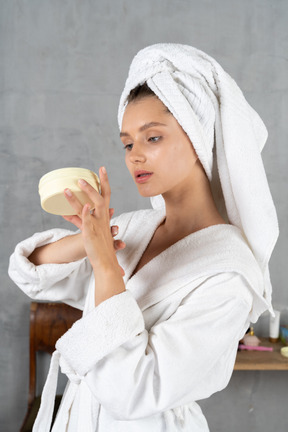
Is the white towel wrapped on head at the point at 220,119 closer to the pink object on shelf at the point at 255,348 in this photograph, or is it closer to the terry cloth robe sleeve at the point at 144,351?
the terry cloth robe sleeve at the point at 144,351

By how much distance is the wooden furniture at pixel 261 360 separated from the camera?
2106 mm

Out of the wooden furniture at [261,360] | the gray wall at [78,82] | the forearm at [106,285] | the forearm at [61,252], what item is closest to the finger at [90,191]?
the forearm at [106,285]

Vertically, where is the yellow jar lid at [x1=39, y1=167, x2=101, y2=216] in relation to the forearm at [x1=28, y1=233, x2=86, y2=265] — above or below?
above

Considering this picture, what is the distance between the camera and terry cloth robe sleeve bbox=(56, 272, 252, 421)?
77 centimetres

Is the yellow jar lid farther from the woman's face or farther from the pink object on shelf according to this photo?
the pink object on shelf

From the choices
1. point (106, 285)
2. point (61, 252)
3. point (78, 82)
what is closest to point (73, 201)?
point (106, 285)

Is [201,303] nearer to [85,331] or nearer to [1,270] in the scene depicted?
[85,331]

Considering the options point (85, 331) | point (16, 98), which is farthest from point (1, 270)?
point (85, 331)

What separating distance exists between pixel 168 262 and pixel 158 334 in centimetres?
23

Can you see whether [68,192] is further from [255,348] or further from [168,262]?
[255,348]

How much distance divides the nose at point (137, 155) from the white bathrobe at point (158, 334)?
21 centimetres

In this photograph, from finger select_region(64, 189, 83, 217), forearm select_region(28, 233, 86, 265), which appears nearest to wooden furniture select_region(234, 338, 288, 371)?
forearm select_region(28, 233, 86, 265)

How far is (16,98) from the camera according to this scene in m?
2.43

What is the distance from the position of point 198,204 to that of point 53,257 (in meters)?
0.37
